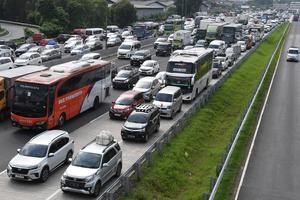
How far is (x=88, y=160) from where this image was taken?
22.0 m

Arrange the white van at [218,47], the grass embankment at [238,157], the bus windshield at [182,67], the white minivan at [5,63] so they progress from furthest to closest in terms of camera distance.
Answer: the white van at [218,47] < the white minivan at [5,63] < the bus windshield at [182,67] < the grass embankment at [238,157]

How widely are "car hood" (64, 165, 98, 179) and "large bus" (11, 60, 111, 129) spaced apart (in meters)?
9.08

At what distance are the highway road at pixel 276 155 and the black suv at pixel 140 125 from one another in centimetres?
655

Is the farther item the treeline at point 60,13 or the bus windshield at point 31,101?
the treeline at point 60,13

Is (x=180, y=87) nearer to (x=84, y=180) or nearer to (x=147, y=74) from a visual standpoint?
(x=147, y=74)

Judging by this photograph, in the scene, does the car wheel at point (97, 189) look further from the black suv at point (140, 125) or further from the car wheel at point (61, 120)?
the car wheel at point (61, 120)

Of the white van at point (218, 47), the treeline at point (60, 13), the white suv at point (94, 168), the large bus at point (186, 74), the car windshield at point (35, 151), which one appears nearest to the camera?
the white suv at point (94, 168)

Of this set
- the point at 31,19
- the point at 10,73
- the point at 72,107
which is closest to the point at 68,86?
the point at 72,107

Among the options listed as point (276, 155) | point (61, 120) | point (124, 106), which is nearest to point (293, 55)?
point (124, 106)

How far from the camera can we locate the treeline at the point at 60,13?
3738 inches

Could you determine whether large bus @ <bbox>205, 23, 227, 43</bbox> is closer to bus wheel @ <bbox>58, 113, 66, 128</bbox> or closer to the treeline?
the treeline

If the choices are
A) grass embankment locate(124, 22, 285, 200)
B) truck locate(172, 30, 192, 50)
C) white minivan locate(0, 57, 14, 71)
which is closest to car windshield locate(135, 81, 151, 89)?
grass embankment locate(124, 22, 285, 200)

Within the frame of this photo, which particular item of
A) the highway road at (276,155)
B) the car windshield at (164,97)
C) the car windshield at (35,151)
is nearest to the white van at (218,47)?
the highway road at (276,155)

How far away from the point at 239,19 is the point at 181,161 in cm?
11555
